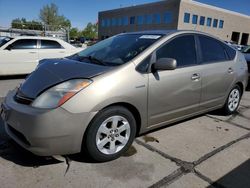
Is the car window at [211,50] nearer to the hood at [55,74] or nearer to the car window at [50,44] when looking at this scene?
the hood at [55,74]

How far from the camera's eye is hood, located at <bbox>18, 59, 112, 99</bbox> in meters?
2.58

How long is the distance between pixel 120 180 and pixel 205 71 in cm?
224

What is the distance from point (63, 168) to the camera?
2.64m

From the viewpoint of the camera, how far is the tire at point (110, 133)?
102 inches

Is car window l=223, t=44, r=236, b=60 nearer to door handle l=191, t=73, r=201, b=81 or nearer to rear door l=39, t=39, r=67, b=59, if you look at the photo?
door handle l=191, t=73, r=201, b=81

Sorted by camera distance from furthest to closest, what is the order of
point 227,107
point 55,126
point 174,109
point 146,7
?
point 146,7 → point 227,107 → point 174,109 → point 55,126

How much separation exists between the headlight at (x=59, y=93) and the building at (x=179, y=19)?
44712 mm

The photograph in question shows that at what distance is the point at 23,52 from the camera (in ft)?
25.2

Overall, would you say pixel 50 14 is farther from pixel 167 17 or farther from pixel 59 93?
pixel 59 93

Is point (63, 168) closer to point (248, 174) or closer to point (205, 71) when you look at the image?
point (248, 174)

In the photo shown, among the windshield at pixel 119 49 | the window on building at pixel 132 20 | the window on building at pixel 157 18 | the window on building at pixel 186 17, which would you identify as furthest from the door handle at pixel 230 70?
the window on building at pixel 132 20

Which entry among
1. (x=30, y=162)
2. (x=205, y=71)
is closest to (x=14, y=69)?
(x=30, y=162)

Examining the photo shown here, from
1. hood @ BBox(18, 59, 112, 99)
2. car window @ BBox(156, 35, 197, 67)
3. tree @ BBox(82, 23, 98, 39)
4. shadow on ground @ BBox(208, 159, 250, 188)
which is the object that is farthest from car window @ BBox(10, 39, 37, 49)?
tree @ BBox(82, 23, 98, 39)

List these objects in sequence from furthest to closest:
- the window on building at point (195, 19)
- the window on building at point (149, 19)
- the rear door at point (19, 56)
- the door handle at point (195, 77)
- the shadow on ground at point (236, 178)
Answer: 1. the window on building at point (149, 19)
2. the window on building at point (195, 19)
3. the rear door at point (19, 56)
4. the door handle at point (195, 77)
5. the shadow on ground at point (236, 178)
